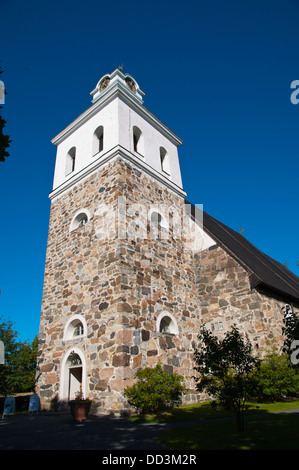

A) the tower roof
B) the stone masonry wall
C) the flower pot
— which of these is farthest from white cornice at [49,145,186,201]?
the flower pot

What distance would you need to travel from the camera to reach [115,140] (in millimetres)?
14633

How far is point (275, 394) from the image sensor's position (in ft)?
35.6

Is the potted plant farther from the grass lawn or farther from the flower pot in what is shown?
the grass lawn

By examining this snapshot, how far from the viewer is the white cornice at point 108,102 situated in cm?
1603

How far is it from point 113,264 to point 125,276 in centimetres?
67

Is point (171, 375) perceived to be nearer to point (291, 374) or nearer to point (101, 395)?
point (101, 395)

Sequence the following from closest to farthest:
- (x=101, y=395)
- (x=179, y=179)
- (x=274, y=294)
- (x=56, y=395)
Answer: (x=101, y=395)
(x=56, y=395)
(x=274, y=294)
(x=179, y=179)

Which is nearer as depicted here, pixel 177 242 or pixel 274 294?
pixel 274 294

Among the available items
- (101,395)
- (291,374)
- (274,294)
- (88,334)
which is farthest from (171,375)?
(274,294)

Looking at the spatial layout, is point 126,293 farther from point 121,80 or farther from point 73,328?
point 121,80

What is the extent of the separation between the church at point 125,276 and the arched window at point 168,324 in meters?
0.05

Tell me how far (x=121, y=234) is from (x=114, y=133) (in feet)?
18.4

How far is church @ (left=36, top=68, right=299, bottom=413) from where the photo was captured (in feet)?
36.2

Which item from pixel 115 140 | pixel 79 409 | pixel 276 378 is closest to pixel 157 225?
pixel 115 140
